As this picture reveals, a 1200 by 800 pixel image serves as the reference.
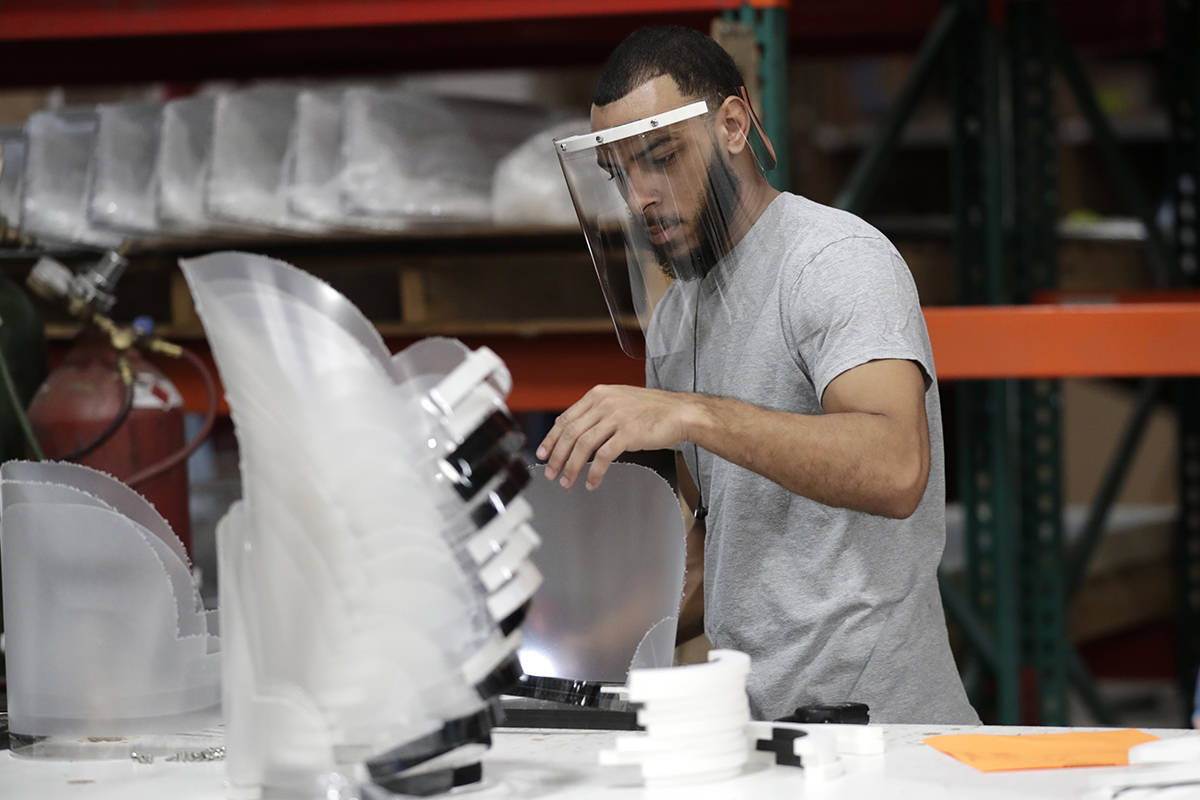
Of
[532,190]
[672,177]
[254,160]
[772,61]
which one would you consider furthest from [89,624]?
[772,61]

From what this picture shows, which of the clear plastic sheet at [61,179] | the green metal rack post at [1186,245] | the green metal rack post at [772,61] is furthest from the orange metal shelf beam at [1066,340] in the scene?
the clear plastic sheet at [61,179]

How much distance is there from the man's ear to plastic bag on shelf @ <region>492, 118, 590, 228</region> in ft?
2.71

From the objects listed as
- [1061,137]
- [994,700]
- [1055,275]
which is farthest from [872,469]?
[1061,137]

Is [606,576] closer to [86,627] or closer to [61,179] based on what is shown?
[86,627]

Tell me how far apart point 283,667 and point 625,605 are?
21.3 inches

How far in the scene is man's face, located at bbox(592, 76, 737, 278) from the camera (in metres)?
1.57

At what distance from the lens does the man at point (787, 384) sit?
4.77ft

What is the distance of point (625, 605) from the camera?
1.59 m

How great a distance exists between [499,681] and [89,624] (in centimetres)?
48

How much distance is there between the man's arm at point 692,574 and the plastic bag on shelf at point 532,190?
754 millimetres

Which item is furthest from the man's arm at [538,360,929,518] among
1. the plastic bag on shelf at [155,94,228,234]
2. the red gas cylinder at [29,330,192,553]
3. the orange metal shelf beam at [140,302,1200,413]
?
the plastic bag on shelf at [155,94,228,234]

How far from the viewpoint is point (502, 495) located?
3.72 ft

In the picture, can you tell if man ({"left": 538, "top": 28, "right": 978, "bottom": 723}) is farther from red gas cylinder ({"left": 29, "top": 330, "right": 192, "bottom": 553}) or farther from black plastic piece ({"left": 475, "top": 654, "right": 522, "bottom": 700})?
red gas cylinder ({"left": 29, "top": 330, "right": 192, "bottom": 553})

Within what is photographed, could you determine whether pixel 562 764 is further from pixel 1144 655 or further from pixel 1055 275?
pixel 1144 655
